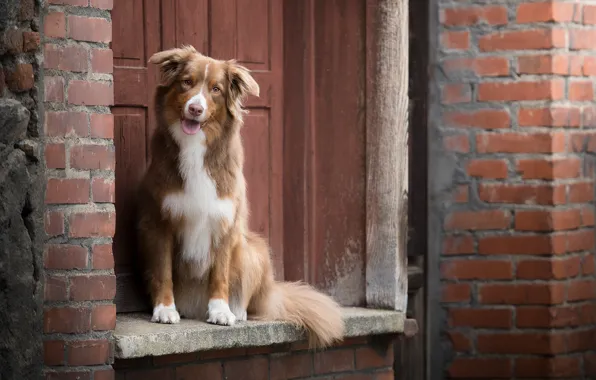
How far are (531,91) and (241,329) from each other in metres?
2.06

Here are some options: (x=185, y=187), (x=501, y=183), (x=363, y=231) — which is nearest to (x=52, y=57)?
(x=185, y=187)

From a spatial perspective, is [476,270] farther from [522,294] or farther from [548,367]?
[548,367]

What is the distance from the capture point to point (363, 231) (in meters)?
5.15

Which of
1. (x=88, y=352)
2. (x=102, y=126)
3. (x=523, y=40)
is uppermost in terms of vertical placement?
(x=523, y=40)

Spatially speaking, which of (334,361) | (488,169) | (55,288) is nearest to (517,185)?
(488,169)

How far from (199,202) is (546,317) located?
2.10 metres

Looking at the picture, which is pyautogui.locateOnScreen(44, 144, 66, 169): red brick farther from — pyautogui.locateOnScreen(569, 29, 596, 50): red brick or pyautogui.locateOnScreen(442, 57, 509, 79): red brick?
pyautogui.locateOnScreen(569, 29, 596, 50): red brick

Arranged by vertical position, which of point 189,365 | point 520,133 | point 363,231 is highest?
point 520,133

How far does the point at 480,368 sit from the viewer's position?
5.64 meters

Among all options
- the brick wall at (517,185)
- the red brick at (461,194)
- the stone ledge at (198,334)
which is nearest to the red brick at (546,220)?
the brick wall at (517,185)

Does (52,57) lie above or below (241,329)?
above

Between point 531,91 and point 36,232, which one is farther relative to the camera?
point 531,91

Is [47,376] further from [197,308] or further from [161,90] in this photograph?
[161,90]

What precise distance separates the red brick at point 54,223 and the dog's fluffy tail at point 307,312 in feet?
3.69
